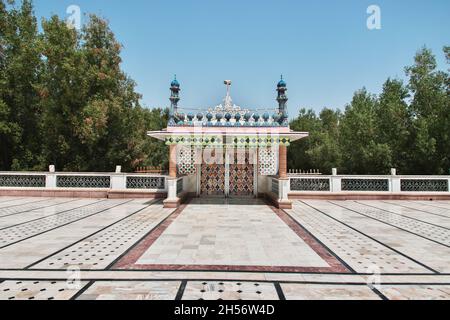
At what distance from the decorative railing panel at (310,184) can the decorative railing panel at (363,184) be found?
80 centimetres

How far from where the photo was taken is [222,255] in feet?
15.9

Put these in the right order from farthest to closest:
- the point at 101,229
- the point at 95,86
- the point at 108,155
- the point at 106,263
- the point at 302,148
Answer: the point at 302,148 → the point at 108,155 → the point at 95,86 → the point at 101,229 → the point at 106,263

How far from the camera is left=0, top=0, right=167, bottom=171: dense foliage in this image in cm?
1642

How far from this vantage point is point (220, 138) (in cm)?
1048

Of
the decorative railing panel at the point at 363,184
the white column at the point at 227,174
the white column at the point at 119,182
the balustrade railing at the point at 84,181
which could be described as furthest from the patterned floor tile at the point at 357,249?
the white column at the point at 119,182

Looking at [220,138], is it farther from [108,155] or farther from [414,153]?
[414,153]

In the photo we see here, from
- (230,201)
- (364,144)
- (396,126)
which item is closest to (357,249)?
(230,201)

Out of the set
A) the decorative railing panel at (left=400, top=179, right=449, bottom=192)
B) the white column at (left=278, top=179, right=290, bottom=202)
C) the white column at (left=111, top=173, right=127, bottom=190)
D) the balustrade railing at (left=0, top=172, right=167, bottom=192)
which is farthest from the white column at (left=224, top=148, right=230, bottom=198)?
the decorative railing panel at (left=400, top=179, right=449, bottom=192)

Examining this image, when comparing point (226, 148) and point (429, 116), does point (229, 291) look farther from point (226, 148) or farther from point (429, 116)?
point (429, 116)

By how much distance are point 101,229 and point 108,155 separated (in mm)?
13569

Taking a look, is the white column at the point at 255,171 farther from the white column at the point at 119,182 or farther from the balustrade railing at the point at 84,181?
the white column at the point at 119,182

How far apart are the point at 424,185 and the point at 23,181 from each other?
18506mm
